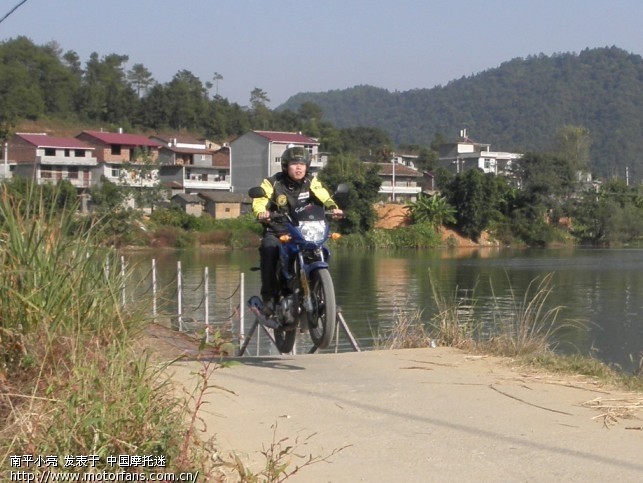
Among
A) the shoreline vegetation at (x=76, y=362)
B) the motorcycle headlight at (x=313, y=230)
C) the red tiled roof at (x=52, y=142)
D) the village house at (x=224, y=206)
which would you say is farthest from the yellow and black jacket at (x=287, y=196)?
the red tiled roof at (x=52, y=142)

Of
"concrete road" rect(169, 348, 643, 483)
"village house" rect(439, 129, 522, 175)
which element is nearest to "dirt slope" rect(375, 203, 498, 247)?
"village house" rect(439, 129, 522, 175)

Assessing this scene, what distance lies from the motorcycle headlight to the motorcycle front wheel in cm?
24

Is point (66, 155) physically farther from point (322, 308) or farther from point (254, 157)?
point (322, 308)

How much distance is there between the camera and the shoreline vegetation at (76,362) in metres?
3.94

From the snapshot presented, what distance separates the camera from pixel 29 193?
582cm

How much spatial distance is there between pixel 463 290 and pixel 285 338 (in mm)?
20839

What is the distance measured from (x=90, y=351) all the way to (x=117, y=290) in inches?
29.1

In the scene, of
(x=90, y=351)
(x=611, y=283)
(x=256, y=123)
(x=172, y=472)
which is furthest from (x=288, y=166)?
(x=256, y=123)

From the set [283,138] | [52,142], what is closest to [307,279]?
[52,142]

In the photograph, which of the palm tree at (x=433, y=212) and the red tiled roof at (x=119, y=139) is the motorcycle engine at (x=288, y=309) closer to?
the palm tree at (x=433, y=212)

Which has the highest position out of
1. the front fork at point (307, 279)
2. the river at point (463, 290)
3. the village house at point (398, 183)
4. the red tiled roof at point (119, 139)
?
the red tiled roof at point (119, 139)

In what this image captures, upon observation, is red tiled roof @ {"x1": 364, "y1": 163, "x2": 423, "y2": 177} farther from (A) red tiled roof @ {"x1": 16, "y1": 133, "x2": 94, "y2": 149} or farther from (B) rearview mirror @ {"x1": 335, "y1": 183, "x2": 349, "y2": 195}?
(B) rearview mirror @ {"x1": 335, "y1": 183, "x2": 349, "y2": 195}

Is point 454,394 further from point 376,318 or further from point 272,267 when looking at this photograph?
point 376,318

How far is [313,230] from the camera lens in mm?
7199
